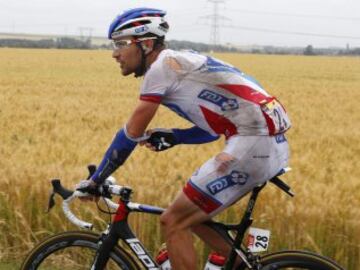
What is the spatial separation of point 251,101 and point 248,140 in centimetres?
22

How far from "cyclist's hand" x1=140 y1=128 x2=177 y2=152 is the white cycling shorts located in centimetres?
39

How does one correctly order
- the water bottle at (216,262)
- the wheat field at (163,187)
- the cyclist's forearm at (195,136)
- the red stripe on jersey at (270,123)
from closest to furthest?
1. the red stripe on jersey at (270,123)
2. the water bottle at (216,262)
3. the cyclist's forearm at (195,136)
4. the wheat field at (163,187)

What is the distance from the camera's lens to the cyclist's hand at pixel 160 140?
12.5 feet

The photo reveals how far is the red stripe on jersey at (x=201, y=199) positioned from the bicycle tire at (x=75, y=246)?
0.61 meters

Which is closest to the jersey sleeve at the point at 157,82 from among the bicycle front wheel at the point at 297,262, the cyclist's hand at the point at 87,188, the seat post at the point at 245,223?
the cyclist's hand at the point at 87,188

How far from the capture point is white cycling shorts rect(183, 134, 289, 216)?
3.48 meters

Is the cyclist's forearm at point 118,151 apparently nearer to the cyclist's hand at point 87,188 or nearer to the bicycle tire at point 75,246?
the cyclist's hand at point 87,188

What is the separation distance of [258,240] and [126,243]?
2.61ft

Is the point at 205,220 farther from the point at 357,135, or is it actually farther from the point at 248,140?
the point at 357,135

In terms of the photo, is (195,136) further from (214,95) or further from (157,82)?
(157,82)

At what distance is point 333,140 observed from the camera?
11219 millimetres

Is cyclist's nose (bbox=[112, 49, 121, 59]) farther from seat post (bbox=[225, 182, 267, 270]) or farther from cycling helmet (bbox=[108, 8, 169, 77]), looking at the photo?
seat post (bbox=[225, 182, 267, 270])

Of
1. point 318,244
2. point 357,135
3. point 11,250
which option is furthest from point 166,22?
point 357,135

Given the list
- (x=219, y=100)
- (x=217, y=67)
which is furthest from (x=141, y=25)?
(x=219, y=100)
